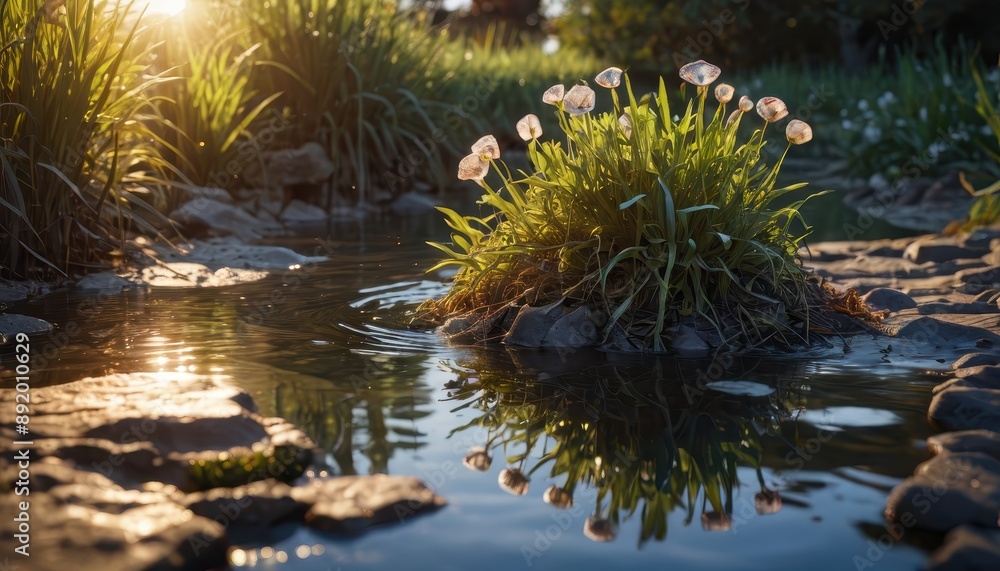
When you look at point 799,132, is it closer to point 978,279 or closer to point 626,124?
point 626,124

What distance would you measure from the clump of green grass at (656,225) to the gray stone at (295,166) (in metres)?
4.98

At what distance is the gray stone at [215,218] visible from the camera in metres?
7.28

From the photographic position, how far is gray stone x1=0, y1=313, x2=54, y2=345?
4.17 meters

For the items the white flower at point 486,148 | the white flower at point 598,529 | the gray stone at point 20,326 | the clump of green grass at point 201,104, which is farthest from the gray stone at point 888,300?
the clump of green grass at point 201,104

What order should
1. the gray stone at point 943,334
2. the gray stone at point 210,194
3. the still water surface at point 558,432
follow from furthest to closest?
the gray stone at point 210,194
the gray stone at point 943,334
the still water surface at point 558,432

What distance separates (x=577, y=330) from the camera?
4230mm

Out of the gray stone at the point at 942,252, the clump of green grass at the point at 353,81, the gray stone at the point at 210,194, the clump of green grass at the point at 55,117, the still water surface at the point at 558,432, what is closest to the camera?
the still water surface at the point at 558,432

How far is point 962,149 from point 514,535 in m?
9.62

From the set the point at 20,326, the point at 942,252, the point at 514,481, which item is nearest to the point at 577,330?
the point at 514,481

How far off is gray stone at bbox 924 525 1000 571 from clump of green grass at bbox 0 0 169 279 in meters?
3.94

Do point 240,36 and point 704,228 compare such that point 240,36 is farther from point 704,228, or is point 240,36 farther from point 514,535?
point 514,535

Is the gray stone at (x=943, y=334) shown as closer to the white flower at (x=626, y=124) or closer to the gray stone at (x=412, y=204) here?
the white flower at (x=626, y=124)

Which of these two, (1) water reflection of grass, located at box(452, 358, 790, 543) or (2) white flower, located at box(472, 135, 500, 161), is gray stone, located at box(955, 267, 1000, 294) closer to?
(1) water reflection of grass, located at box(452, 358, 790, 543)

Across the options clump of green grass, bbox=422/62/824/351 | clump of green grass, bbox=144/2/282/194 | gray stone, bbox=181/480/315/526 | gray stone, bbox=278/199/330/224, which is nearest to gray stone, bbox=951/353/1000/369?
clump of green grass, bbox=422/62/824/351
